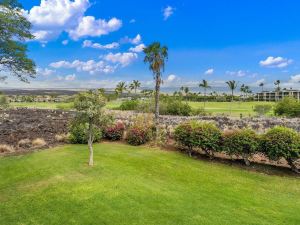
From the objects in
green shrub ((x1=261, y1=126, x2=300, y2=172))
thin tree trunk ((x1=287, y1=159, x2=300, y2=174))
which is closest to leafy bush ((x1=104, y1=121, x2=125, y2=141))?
green shrub ((x1=261, y1=126, x2=300, y2=172))

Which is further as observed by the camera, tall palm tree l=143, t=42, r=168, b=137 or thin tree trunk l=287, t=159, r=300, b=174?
tall palm tree l=143, t=42, r=168, b=137

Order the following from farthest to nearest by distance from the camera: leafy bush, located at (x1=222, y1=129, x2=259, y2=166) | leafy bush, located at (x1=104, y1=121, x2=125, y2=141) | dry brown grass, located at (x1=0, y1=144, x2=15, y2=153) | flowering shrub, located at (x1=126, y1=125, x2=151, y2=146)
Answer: leafy bush, located at (x1=104, y1=121, x2=125, y2=141), flowering shrub, located at (x1=126, y1=125, x2=151, y2=146), dry brown grass, located at (x1=0, y1=144, x2=15, y2=153), leafy bush, located at (x1=222, y1=129, x2=259, y2=166)

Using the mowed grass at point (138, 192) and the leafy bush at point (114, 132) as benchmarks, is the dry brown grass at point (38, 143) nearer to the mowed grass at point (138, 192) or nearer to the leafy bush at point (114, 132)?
the leafy bush at point (114, 132)

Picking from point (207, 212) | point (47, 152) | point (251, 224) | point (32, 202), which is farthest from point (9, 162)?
point (251, 224)

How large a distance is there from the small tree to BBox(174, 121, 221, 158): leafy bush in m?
5.93

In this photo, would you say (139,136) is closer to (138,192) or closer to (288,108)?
(138,192)

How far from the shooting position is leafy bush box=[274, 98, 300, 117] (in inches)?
3285

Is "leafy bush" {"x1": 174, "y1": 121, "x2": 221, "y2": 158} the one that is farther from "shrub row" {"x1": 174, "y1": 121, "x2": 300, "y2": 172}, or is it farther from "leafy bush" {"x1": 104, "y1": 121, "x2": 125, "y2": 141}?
"leafy bush" {"x1": 104, "y1": 121, "x2": 125, "y2": 141}

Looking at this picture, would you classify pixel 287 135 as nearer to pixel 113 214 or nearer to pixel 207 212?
pixel 207 212

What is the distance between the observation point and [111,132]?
26.6 metres

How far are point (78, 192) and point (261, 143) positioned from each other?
32.9ft

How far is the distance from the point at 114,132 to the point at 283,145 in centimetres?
1305

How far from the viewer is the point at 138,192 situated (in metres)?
13.1

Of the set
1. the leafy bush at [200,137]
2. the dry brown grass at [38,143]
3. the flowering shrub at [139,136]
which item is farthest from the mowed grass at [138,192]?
the flowering shrub at [139,136]
